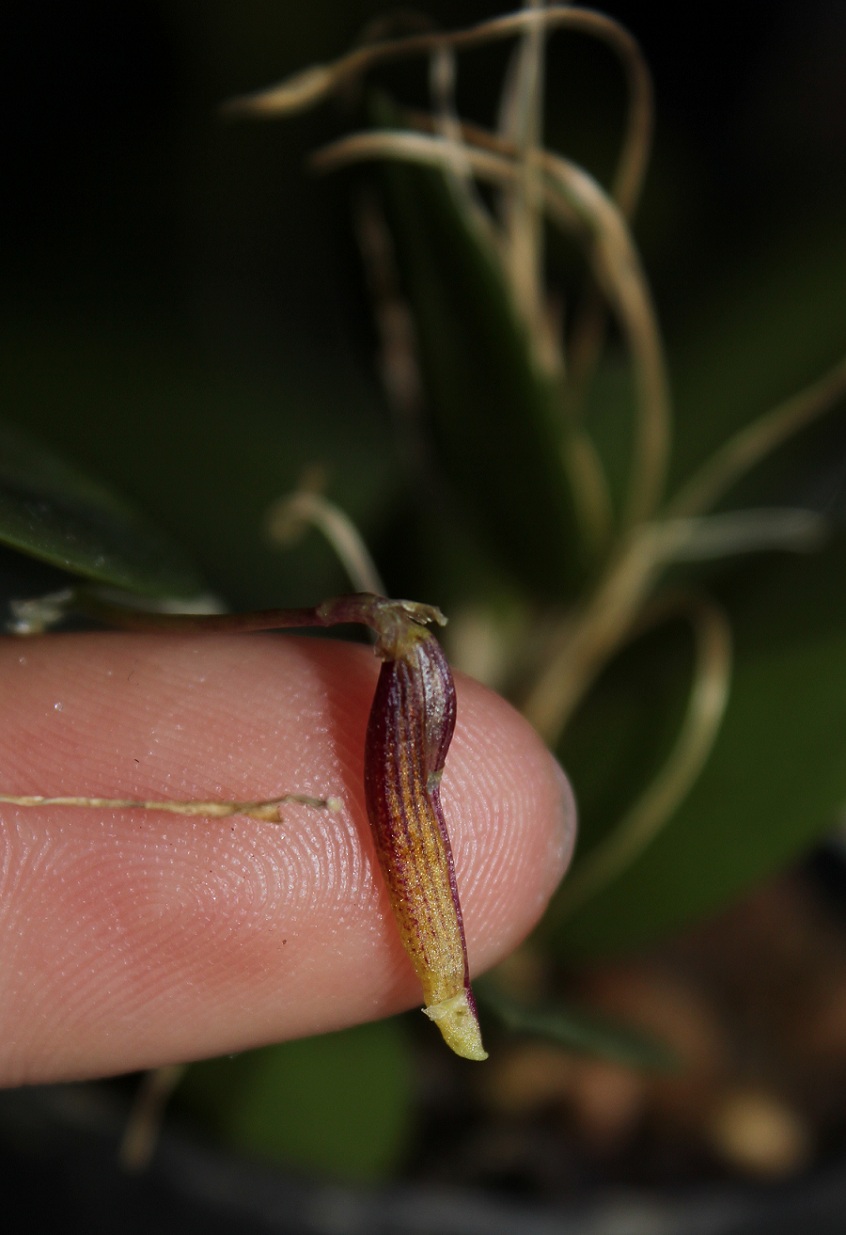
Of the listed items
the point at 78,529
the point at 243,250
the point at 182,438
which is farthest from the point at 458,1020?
the point at 243,250

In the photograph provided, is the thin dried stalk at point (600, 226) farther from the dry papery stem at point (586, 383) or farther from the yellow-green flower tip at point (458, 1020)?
the yellow-green flower tip at point (458, 1020)

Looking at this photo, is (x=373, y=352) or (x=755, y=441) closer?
(x=755, y=441)

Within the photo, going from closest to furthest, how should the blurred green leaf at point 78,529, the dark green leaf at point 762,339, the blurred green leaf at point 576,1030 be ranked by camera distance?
the blurred green leaf at point 78,529
the blurred green leaf at point 576,1030
the dark green leaf at point 762,339

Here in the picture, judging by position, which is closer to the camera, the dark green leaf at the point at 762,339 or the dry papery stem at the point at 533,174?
the dry papery stem at the point at 533,174

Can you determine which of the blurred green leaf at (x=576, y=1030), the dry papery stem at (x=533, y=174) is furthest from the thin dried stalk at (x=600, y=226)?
the blurred green leaf at (x=576, y=1030)

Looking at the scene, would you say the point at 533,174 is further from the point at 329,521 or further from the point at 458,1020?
the point at 458,1020

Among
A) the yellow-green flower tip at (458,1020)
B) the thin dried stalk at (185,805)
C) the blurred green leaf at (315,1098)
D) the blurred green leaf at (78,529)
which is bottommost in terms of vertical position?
the blurred green leaf at (315,1098)

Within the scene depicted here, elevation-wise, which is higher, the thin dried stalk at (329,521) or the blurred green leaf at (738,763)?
the thin dried stalk at (329,521)

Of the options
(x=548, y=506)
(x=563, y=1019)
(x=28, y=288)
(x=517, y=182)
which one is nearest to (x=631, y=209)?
(x=517, y=182)
